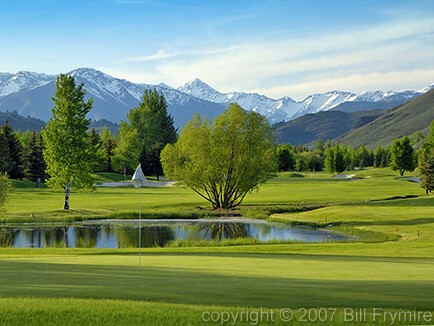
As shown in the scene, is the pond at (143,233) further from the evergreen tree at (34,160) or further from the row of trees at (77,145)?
the evergreen tree at (34,160)

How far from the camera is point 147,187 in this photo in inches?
4486

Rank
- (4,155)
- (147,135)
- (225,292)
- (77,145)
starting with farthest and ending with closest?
(147,135), (4,155), (77,145), (225,292)

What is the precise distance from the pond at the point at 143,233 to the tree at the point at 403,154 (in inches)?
2974

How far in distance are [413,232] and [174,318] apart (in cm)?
4042

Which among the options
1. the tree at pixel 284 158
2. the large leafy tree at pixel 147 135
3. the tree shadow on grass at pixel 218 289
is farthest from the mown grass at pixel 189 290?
the tree at pixel 284 158

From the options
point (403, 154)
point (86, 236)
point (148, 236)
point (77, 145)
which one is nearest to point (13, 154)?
point (77, 145)

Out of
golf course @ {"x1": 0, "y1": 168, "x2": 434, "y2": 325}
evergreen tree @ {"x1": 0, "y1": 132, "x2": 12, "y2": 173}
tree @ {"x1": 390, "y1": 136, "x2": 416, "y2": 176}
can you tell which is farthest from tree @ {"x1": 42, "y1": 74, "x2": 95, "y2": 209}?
tree @ {"x1": 390, "y1": 136, "x2": 416, "y2": 176}

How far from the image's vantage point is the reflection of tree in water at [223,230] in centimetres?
5409

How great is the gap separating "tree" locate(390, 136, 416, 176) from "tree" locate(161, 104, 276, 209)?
212 feet

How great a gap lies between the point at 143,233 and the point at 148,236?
210cm

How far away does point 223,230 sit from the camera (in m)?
58.2

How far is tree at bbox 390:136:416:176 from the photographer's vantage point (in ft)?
422

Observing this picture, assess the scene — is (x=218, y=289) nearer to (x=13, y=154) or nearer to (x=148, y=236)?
(x=148, y=236)

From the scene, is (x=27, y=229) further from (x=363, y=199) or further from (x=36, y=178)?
(x=36, y=178)
